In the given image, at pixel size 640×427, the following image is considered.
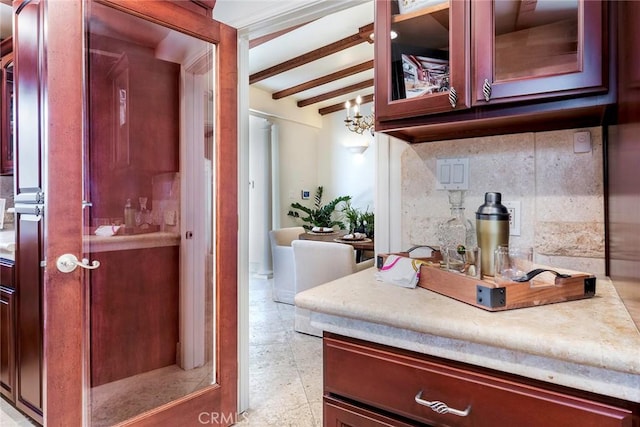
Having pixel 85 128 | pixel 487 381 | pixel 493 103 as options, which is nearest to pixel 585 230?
pixel 493 103

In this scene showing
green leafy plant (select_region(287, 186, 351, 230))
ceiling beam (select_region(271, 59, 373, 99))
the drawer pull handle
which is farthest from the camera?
green leafy plant (select_region(287, 186, 351, 230))

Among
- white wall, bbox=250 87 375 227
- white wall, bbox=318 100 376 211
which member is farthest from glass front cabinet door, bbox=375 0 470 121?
white wall, bbox=318 100 376 211

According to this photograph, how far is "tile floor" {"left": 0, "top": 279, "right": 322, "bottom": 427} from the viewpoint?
6.41ft

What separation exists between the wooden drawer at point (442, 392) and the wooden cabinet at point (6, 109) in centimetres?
287

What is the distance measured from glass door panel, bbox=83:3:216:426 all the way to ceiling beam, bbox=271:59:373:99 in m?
3.15

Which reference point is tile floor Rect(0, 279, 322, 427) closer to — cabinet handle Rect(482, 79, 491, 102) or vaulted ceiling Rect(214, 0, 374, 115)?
cabinet handle Rect(482, 79, 491, 102)

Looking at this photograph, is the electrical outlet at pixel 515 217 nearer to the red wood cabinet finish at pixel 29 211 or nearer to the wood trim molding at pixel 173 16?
the wood trim molding at pixel 173 16

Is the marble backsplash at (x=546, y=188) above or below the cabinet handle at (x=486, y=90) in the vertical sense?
below

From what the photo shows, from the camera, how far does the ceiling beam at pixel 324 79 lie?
486 cm

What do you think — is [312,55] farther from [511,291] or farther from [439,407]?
[439,407]

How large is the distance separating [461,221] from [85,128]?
1531 mm

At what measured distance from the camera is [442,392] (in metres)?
0.80

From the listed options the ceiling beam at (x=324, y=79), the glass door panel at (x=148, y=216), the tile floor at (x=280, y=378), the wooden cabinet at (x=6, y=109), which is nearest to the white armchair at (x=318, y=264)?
the tile floor at (x=280, y=378)

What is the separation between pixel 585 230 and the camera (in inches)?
45.9
